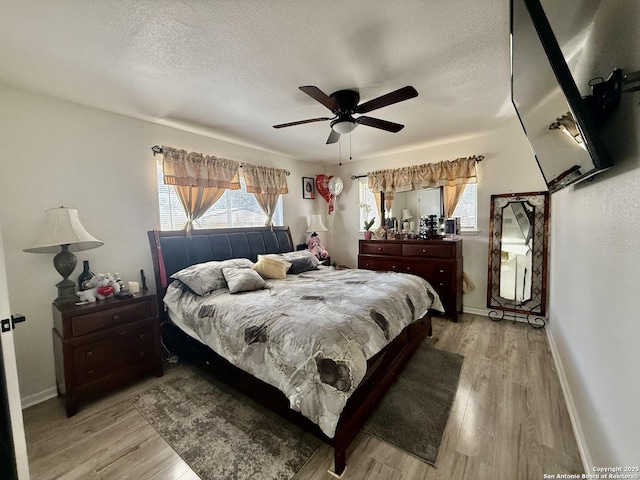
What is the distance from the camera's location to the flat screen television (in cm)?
99

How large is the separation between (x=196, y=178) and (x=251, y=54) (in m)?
1.79

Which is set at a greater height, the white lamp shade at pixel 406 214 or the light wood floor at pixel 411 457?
the white lamp shade at pixel 406 214

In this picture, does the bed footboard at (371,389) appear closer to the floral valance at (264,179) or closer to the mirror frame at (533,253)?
the mirror frame at (533,253)

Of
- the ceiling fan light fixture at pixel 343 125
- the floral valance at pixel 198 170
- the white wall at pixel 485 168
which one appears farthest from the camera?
the white wall at pixel 485 168

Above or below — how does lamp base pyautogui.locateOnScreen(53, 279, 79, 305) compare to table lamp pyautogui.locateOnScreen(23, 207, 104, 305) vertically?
below

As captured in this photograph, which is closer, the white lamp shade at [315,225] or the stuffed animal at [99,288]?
the stuffed animal at [99,288]

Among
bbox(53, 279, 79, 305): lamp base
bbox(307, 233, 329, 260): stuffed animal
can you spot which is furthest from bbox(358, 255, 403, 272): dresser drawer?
bbox(53, 279, 79, 305): lamp base

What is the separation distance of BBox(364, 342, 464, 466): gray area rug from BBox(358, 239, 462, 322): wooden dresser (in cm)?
109

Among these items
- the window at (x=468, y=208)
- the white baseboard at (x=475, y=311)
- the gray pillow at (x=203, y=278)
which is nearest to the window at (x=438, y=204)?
the window at (x=468, y=208)

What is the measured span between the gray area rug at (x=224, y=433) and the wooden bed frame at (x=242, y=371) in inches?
5.4

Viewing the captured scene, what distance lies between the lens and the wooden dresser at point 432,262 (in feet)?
11.5

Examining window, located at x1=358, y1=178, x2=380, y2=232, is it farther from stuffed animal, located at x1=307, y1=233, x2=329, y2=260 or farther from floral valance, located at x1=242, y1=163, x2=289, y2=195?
floral valance, located at x1=242, y1=163, x2=289, y2=195

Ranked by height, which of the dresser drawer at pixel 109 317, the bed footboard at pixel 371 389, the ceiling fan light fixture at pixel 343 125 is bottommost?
the bed footboard at pixel 371 389

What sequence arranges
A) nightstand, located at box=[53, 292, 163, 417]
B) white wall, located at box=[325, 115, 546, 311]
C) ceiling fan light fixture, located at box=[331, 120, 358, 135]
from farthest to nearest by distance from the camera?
white wall, located at box=[325, 115, 546, 311]
ceiling fan light fixture, located at box=[331, 120, 358, 135]
nightstand, located at box=[53, 292, 163, 417]
